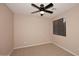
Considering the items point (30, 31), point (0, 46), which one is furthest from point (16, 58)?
point (30, 31)

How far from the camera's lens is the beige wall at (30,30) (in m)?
5.22

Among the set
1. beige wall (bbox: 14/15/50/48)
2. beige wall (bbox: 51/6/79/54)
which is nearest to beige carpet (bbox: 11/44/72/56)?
beige wall (bbox: 51/6/79/54)

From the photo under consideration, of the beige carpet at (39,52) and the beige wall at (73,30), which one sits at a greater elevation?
the beige wall at (73,30)

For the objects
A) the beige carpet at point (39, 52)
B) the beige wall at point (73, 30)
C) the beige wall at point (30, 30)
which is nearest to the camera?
the beige wall at point (73, 30)

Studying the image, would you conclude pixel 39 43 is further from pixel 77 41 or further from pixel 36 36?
pixel 77 41

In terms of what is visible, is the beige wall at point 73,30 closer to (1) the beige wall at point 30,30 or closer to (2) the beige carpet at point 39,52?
(2) the beige carpet at point 39,52

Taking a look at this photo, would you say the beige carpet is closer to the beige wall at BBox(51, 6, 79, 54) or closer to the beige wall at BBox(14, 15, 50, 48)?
the beige wall at BBox(51, 6, 79, 54)

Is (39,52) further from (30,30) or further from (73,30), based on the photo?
(30,30)

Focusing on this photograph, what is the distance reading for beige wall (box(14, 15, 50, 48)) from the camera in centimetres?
522

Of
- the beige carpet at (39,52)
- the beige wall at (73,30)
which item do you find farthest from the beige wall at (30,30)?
the beige wall at (73,30)

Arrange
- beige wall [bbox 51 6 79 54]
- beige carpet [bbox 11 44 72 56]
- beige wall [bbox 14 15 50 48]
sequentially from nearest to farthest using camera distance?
beige wall [bbox 51 6 79 54]
beige carpet [bbox 11 44 72 56]
beige wall [bbox 14 15 50 48]

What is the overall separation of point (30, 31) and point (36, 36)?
0.60 m

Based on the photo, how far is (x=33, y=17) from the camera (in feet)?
19.6

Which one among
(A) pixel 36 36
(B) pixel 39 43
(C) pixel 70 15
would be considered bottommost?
(B) pixel 39 43
